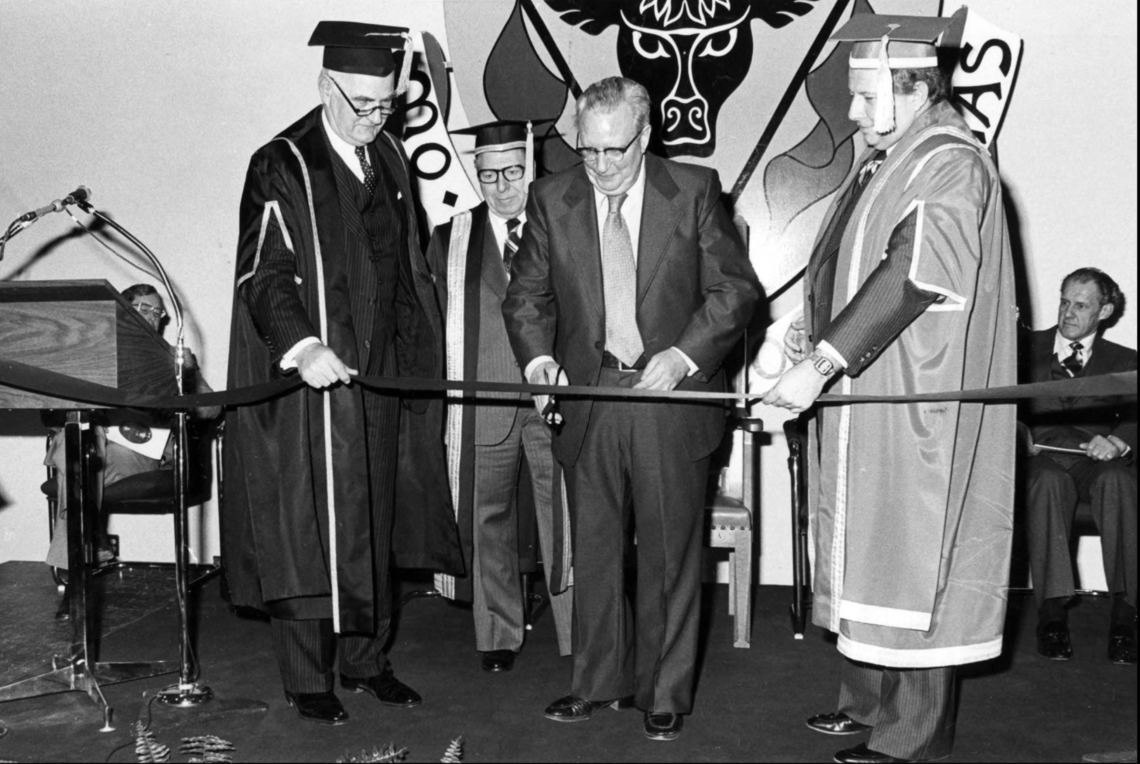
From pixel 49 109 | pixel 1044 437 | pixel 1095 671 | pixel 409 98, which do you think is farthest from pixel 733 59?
pixel 49 109

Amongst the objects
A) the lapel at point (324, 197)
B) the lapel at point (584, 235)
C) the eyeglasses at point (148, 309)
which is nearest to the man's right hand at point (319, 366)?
the lapel at point (324, 197)

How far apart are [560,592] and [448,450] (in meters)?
0.60

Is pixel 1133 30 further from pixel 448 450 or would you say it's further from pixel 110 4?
pixel 110 4

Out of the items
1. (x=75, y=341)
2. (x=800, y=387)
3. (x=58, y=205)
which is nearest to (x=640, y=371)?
(x=800, y=387)

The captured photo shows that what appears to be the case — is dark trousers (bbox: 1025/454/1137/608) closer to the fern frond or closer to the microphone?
the fern frond

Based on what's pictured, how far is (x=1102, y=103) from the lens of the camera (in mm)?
4562

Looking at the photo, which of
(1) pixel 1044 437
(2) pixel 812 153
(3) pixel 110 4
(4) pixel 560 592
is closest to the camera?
(4) pixel 560 592

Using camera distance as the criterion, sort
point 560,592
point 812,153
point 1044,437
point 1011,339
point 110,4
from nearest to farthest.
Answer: point 1011,339 → point 560,592 → point 1044,437 → point 812,153 → point 110,4

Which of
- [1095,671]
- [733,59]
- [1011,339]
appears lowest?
[1095,671]

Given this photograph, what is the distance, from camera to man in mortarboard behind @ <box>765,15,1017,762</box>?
2.77m

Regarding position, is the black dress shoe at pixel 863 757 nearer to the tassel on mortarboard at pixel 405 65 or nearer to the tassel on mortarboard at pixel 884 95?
the tassel on mortarboard at pixel 884 95

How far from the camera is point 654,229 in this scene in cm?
309

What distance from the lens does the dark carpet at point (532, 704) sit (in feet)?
10.1

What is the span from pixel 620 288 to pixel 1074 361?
218 cm
